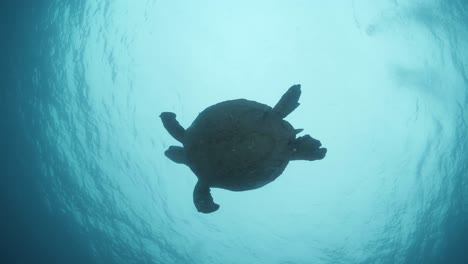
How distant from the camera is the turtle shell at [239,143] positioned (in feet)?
18.6

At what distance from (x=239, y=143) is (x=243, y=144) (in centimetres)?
7

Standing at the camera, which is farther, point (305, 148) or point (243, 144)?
point (305, 148)

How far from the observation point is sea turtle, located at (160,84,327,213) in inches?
223

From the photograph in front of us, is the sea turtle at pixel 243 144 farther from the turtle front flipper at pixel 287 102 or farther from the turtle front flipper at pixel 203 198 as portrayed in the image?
the turtle front flipper at pixel 203 198

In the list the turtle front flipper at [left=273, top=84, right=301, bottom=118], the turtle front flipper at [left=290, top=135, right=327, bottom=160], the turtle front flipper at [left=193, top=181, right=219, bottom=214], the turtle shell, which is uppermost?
the turtle front flipper at [left=273, top=84, right=301, bottom=118]

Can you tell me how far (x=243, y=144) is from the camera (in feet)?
18.5

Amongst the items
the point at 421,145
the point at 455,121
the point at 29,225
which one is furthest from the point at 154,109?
the point at 29,225

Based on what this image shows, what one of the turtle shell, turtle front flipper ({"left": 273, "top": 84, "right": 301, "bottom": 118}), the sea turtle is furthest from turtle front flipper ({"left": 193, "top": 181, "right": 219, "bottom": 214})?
turtle front flipper ({"left": 273, "top": 84, "right": 301, "bottom": 118})

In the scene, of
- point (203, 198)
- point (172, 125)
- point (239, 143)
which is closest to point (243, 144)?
point (239, 143)

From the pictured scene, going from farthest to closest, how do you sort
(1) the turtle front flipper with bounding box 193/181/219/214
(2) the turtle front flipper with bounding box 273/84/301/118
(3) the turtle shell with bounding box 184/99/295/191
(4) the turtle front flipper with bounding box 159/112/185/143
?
(4) the turtle front flipper with bounding box 159/112/185/143 → (1) the turtle front flipper with bounding box 193/181/219/214 → (2) the turtle front flipper with bounding box 273/84/301/118 → (3) the turtle shell with bounding box 184/99/295/191

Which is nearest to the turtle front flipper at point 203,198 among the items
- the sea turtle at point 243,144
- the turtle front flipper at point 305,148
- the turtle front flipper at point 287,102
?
the sea turtle at point 243,144

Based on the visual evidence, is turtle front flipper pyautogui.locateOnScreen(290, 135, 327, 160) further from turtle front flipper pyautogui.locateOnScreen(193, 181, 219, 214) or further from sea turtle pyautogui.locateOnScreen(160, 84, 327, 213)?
turtle front flipper pyautogui.locateOnScreen(193, 181, 219, 214)

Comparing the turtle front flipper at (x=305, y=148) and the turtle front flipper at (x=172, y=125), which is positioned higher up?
the turtle front flipper at (x=305, y=148)

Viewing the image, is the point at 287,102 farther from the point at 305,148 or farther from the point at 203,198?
the point at 203,198
